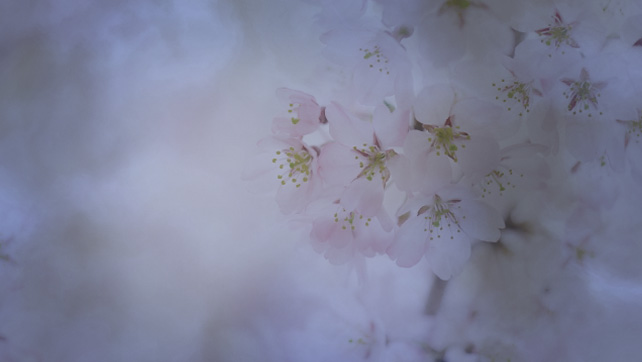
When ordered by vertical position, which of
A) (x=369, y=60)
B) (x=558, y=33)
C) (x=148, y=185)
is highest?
(x=558, y=33)

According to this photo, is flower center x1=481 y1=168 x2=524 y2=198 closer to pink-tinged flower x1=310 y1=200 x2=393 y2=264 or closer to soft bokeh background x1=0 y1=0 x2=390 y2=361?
pink-tinged flower x1=310 y1=200 x2=393 y2=264

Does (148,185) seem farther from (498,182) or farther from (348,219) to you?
(498,182)

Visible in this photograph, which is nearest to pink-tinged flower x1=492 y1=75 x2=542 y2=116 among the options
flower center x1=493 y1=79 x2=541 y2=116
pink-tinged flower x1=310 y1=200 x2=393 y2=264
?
flower center x1=493 y1=79 x2=541 y2=116

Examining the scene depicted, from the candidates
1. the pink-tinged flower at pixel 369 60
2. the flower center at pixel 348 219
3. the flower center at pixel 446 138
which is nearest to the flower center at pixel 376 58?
the pink-tinged flower at pixel 369 60

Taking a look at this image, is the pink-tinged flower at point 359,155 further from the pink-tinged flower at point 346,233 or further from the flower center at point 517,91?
the flower center at point 517,91

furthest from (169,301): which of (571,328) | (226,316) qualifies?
(571,328)

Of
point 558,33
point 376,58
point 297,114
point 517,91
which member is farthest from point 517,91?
point 297,114
